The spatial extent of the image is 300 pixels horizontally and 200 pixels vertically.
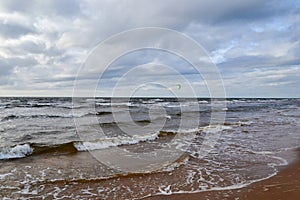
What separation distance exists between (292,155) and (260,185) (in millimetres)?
3982

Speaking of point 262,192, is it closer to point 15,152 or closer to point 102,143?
point 102,143

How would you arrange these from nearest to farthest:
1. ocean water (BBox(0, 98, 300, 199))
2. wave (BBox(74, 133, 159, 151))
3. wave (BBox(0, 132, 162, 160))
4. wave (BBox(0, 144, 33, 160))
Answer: ocean water (BBox(0, 98, 300, 199)) < wave (BBox(0, 144, 33, 160)) < wave (BBox(0, 132, 162, 160)) < wave (BBox(74, 133, 159, 151))

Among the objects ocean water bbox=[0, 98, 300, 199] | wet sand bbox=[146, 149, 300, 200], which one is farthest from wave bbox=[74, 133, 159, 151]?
wet sand bbox=[146, 149, 300, 200]

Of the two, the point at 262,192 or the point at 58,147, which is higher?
the point at 262,192

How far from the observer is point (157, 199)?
5.58 meters

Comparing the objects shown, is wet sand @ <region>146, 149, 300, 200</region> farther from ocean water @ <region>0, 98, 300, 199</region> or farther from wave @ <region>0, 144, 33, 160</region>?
wave @ <region>0, 144, 33, 160</region>

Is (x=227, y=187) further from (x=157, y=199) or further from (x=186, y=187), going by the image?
(x=157, y=199)

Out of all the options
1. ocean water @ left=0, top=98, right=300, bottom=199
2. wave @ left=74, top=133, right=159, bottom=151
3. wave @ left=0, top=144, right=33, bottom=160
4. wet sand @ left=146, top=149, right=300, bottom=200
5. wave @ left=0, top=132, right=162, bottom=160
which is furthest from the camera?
wave @ left=74, top=133, right=159, bottom=151

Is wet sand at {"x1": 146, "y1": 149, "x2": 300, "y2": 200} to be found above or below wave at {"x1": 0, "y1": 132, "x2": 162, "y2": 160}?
above

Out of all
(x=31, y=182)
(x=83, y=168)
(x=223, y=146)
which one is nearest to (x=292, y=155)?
(x=223, y=146)

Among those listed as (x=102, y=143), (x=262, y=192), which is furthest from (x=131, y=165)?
(x=262, y=192)

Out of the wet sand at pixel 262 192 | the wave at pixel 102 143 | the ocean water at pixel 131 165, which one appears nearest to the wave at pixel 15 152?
the ocean water at pixel 131 165

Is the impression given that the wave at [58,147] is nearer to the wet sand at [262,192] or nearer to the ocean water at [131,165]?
the ocean water at [131,165]

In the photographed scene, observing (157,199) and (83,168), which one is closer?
(157,199)
